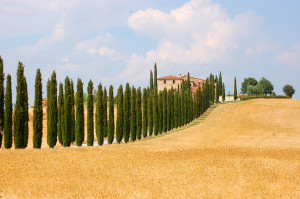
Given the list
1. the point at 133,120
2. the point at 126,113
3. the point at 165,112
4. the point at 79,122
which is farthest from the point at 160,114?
the point at 79,122

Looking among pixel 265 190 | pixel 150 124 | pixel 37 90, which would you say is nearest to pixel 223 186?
pixel 265 190

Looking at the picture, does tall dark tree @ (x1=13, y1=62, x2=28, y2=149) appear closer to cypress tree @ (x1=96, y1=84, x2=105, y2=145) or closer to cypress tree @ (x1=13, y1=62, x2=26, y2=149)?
cypress tree @ (x1=13, y1=62, x2=26, y2=149)

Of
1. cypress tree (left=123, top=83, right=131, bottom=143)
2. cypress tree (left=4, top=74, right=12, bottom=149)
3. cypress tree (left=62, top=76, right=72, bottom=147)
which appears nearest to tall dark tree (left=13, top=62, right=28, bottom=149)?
cypress tree (left=4, top=74, right=12, bottom=149)

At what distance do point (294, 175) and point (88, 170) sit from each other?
10.2 meters

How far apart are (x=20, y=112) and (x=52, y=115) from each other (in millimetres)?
3580

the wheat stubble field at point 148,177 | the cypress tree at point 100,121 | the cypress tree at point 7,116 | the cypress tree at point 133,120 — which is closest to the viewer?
the wheat stubble field at point 148,177

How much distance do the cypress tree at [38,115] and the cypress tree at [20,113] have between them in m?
1.18

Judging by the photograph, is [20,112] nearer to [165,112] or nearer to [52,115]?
[52,115]

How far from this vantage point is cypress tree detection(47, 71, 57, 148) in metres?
32.5

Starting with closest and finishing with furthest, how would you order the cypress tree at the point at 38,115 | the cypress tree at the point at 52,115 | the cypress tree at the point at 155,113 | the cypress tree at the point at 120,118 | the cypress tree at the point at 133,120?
the cypress tree at the point at 38,115, the cypress tree at the point at 52,115, the cypress tree at the point at 120,118, the cypress tree at the point at 133,120, the cypress tree at the point at 155,113

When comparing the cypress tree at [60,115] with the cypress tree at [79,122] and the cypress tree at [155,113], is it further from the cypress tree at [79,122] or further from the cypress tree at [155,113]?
the cypress tree at [155,113]

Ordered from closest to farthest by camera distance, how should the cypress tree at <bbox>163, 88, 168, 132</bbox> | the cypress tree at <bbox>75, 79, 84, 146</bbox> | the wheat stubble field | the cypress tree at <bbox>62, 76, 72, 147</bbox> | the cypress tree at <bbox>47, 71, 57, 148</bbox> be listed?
the wheat stubble field
the cypress tree at <bbox>47, 71, 57, 148</bbox>
the cypress tree at <bbox>62, 76, 72, 147</bbox>
the cypress tree at <bbox>75, 79, 84, 146</bbox>
the cypress tree at <bbox>163, 88, 168, 132</bbox>

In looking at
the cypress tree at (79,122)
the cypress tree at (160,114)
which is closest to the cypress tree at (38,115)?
the cypress tree at (79,122)

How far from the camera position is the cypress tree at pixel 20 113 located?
29.7m
